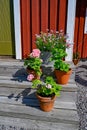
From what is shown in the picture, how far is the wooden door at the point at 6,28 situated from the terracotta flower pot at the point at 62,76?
1138 millimetres

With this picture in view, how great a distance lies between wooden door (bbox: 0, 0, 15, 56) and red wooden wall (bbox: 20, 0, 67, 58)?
22 cm

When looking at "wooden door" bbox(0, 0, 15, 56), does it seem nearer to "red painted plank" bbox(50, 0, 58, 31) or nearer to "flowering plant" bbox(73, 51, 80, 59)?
"red painted plank" bbox(50, 0, 58, 31)

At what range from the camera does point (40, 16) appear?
3.34 m

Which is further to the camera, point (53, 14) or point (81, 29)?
point (81, 29)

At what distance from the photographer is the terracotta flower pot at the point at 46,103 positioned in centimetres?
249

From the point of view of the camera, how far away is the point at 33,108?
2689 mm

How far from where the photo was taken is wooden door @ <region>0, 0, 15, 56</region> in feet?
11.0

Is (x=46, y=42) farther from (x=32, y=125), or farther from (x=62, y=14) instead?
(x=32, y=125)

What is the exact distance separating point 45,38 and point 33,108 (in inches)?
45.9

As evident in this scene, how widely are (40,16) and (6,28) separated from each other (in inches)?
26.2

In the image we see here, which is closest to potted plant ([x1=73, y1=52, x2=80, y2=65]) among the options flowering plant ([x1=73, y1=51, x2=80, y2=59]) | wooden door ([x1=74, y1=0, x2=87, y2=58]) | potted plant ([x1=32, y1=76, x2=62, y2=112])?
flowering plant ([x1=73, y1=51, x2=80, y2=59])

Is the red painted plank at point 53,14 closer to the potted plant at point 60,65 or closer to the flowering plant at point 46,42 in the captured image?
the flowering plant at point 46,42

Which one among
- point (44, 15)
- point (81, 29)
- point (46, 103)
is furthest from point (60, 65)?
point (81, 29)

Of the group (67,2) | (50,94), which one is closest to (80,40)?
(67,2)
